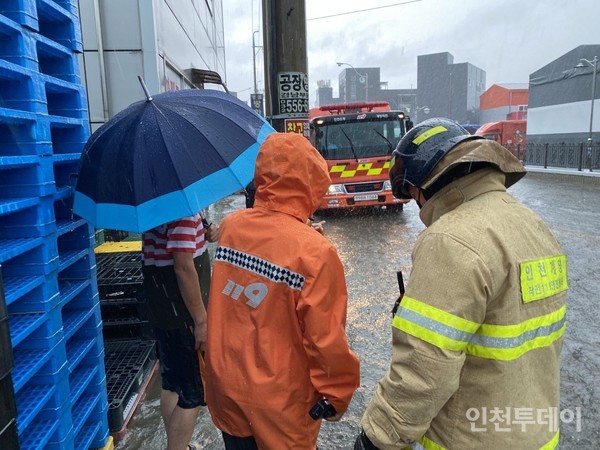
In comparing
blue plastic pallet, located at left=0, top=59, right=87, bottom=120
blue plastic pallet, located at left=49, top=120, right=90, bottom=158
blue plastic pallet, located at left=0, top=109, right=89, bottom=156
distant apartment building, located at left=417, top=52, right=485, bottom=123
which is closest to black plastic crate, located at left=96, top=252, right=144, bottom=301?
blue plastic pallet, located at left=49, top=120, right=90, bottom=158

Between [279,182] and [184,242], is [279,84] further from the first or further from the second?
[279,182]

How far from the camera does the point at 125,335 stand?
4223 mm

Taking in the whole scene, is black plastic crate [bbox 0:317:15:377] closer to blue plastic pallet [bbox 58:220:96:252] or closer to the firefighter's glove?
the firefighter's glove

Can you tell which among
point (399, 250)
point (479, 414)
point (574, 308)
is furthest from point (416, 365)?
point (399, 250)

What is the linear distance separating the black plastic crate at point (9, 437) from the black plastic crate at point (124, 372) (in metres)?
1.84

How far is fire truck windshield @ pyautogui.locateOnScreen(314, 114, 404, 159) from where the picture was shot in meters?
12.2

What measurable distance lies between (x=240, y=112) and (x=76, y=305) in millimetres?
1525

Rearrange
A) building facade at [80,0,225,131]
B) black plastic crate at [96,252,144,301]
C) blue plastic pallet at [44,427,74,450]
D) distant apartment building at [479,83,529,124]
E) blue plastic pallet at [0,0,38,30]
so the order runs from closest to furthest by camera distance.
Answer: blue plastic pallet at [0,0,38,30], blue plastic pallet at [44,427,74,450], black plastic crate at [96,252,144,301], building facade at [80,0,225,131], distant apartment building at [479,83,529,124]

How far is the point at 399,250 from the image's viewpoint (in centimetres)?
834

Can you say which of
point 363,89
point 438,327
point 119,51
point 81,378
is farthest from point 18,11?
point 363,89

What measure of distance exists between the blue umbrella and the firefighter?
115 centimetres

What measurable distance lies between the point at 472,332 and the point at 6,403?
1.46m

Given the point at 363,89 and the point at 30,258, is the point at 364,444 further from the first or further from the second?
the point at 363,89

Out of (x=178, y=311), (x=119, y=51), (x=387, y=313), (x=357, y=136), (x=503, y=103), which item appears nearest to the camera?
(x=178, y=311)
